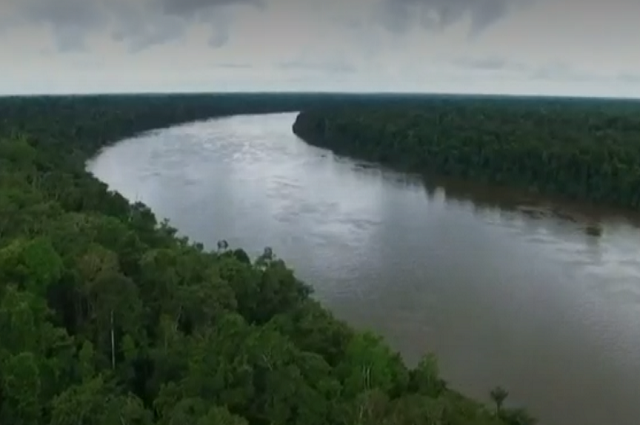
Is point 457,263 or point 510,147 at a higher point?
point 510,147

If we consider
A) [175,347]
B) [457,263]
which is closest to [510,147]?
[457,263]

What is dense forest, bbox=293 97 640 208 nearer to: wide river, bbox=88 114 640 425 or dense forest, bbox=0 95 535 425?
wide river, bbox=88 114 640 425

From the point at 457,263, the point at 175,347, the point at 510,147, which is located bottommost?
the point at 457,263

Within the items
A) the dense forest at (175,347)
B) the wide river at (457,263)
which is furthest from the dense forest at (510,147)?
the dense forest at (175,347)

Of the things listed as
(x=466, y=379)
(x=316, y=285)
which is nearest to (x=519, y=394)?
(x=466, y=379)

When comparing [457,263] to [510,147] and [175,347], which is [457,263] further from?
[510,147]

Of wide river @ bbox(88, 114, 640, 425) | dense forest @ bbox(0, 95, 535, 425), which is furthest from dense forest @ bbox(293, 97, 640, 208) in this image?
dense forest @ bbox(0, 95, 535, 425)

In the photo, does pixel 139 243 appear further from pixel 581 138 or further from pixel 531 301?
pixel 581 138
